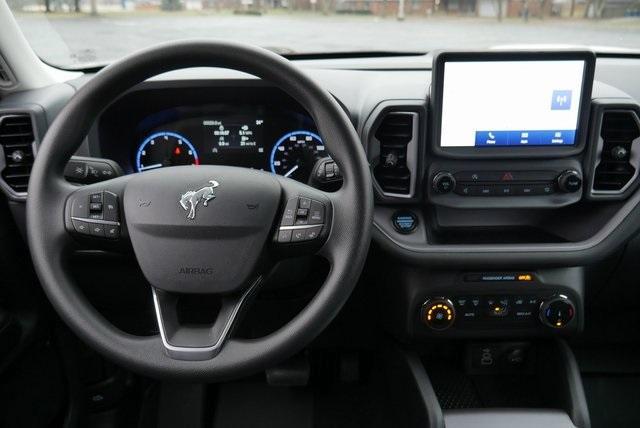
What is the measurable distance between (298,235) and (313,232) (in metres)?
0.03

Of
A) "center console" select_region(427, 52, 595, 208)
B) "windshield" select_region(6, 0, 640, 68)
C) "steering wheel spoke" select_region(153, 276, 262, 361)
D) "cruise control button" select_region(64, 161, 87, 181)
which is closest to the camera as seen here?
"steering wheel spoke" select_region(153, 276, 262, 361)

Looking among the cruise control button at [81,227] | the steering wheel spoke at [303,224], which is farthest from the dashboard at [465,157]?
the steering wheel spoke at [303,224]

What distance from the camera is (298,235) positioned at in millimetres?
1234

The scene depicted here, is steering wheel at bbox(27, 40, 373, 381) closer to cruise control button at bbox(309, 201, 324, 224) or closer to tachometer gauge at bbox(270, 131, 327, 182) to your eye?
cruise control button at bbox(309, 201, 324, 224)

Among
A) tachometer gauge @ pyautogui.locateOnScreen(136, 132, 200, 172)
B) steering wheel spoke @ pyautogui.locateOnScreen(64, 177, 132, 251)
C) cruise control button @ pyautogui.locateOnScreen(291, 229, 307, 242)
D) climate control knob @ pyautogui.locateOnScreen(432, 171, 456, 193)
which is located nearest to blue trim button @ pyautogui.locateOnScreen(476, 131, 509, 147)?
climate control knob @ pyautogui.locateOnScreen(432, 171, 456, 193)

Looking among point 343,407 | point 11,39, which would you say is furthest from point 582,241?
point 11,39

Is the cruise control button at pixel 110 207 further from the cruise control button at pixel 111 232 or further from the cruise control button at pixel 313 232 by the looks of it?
the cruise control button at pixel 313 232

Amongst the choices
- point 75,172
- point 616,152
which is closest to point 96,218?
point 75,172

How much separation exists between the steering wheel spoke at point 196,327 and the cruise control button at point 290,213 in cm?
11

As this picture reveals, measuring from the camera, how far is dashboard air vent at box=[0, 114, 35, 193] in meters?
1.71

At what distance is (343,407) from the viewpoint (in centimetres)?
229

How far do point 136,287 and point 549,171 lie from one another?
1162 mm

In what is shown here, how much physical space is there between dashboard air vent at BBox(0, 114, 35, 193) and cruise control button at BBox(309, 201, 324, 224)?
2.90 feet

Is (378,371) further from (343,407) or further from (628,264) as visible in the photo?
(628,264)
